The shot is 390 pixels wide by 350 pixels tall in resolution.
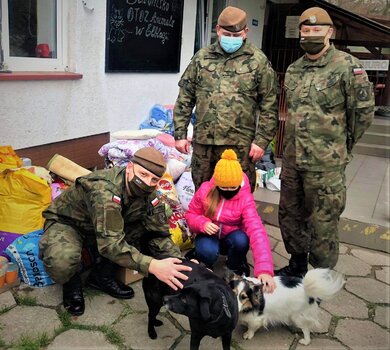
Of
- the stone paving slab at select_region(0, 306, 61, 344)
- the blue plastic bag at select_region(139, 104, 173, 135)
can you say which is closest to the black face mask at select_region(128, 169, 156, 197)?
the stone paving slab at select_region(0, 306, 61, 344)

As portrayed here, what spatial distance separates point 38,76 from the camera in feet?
12.7

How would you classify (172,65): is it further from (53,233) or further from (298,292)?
(298,292)

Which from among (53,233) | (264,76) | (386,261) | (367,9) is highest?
(367,9)

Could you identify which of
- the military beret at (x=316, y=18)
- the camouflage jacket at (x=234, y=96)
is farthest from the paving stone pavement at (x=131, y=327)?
the military beret at (x=316, y=18)

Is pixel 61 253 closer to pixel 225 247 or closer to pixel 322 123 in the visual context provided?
pixel 225 247

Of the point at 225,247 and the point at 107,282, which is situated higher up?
the point at 225,247

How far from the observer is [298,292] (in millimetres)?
2486

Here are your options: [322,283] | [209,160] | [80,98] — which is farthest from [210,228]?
[80,98]

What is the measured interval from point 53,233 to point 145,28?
324cm

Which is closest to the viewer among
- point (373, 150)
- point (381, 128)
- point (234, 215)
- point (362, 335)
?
point (362, 335)

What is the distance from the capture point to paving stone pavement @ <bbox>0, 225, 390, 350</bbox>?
2.45m

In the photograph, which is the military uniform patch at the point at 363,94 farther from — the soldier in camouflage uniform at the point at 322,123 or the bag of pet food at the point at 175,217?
the bag of pet food at the point at 175,217

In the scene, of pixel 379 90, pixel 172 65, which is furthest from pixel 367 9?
pixel 172 65

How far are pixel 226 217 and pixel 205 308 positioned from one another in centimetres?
111
